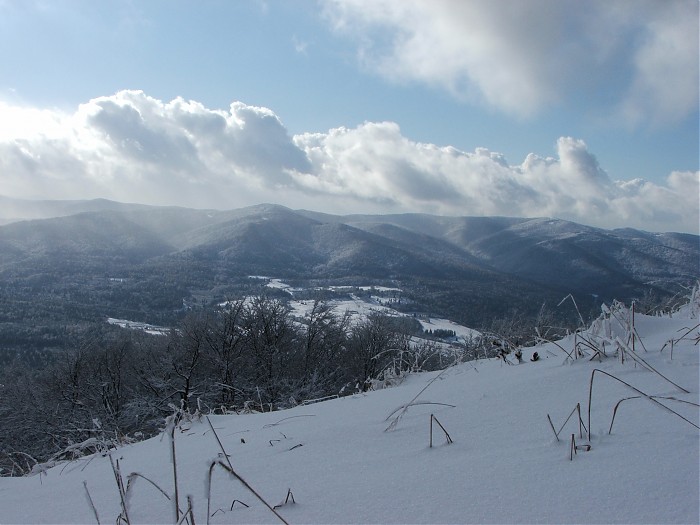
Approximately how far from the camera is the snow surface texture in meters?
0.83

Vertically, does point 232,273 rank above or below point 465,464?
below

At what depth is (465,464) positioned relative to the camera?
3.58 ft

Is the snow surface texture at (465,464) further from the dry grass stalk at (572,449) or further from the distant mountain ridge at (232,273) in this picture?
the distant mountain ridge at (232,273)

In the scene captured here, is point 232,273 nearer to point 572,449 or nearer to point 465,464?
point 465,464

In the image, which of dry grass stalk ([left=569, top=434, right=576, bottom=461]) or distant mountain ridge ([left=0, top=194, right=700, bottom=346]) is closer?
dry grass stalk ([left=569, top=434, right=576, bottom=461])

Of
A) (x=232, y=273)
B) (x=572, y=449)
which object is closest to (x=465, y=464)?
(x=572, y=449)

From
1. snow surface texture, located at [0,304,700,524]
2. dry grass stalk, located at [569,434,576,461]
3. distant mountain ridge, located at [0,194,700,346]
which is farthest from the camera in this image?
distant mountain ridge, located at [0,194,700,346]

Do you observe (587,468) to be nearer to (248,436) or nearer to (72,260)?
(248,436)

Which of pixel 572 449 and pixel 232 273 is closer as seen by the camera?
pixel 572 449

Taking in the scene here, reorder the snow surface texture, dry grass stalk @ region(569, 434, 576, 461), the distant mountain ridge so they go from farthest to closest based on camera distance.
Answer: the distant mountain ridge → dry grass stalk @ region(569, 434, 576, 461) → the snow surface texture

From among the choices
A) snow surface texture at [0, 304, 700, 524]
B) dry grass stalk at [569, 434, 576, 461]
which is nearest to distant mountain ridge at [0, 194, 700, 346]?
snow surface texture at [0, 304, 700, 524]

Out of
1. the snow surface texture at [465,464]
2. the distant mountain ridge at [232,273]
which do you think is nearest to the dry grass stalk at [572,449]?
the snow surface texture at [465,464]

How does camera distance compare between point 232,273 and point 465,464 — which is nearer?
point 465,464

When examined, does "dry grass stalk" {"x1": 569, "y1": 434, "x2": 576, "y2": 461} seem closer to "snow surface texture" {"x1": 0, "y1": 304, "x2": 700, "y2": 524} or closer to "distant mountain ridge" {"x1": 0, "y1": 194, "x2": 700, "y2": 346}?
"snow surface texture" {"x1": 0, "y1": 304, "x2": 700, "y2": 524}
